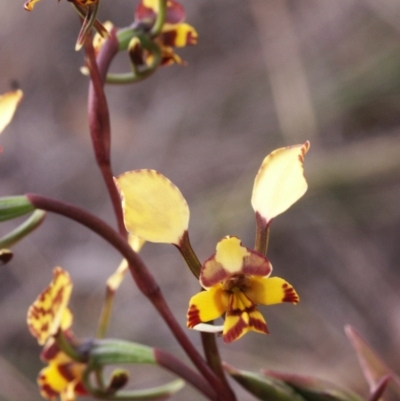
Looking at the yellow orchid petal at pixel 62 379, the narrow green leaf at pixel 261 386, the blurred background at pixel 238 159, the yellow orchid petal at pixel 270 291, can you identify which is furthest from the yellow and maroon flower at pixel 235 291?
the blurred background at pixel 238 159

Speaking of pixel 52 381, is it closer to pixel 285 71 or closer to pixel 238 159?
pixel 238 159

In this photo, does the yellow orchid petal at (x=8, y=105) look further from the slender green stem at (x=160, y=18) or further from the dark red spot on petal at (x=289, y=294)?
the dark red spot on petal at (x=289, y=294)

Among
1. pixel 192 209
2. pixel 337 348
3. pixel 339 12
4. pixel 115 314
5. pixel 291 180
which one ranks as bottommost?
pixel 337 348

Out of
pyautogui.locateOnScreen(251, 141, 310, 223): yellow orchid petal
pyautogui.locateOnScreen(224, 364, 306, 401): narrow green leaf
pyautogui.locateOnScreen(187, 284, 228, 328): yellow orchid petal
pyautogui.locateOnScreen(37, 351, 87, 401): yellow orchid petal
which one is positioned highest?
pyautogui.locateOnScreen(251, 141, 310, 223): yellow orchid petal

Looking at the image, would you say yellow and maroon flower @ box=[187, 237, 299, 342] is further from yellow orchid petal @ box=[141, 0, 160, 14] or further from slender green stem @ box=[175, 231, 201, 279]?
yellow orchid petal @ box=[141, 0, 160, 14]

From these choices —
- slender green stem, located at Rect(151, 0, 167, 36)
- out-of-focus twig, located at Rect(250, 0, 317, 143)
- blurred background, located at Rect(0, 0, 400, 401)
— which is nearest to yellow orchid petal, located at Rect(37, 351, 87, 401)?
slender green stem, located at Rect(151, 0, 167, 36)

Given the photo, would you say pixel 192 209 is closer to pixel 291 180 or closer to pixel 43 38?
pixel 43 38

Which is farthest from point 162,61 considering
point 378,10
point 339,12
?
point 339,12
